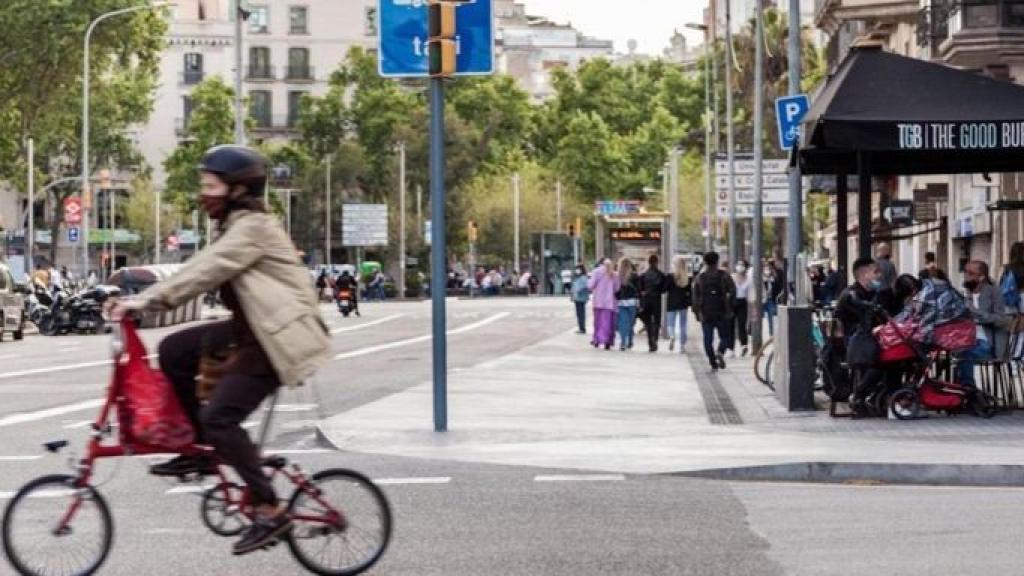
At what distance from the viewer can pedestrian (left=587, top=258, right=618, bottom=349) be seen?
136ft

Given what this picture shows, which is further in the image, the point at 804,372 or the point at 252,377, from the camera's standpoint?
the point at 804,372

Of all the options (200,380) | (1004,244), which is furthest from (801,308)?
(1004,244)

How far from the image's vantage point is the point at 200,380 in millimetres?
10117

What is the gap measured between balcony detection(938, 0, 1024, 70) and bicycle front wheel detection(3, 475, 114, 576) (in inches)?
954

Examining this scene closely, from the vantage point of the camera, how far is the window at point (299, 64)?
451ft

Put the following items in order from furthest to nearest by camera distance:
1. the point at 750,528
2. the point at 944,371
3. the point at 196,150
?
the point at 196,150
the point at 944,371
the point at 750,528

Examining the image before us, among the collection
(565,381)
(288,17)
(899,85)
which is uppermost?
(288,17)

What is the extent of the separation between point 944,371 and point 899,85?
3.01 metres

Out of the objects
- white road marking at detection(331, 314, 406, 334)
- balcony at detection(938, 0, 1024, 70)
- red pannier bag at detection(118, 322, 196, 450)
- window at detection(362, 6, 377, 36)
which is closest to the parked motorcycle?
white road marking at detection(331, 314, 406, 334)

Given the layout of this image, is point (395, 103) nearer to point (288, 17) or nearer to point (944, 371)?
point (288, 17)

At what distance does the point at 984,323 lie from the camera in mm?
21781

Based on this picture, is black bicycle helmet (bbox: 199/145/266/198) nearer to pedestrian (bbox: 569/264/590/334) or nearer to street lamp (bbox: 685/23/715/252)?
pedestrian (bbox: 569/264/590/334)

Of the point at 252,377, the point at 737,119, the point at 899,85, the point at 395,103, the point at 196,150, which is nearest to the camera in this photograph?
the point at 252,377

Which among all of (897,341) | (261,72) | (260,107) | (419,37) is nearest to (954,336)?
(897,341)
